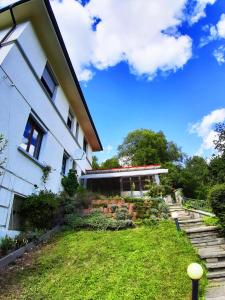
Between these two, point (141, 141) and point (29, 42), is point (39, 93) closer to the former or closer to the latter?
point (29, 42)

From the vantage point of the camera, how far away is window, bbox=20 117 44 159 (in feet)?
29.3

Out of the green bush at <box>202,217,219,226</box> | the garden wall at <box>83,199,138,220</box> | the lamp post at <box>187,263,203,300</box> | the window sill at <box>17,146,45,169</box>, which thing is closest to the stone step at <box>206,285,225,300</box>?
the lamp post at <box>187,263,203,300</box>

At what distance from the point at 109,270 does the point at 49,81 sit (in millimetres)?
9516

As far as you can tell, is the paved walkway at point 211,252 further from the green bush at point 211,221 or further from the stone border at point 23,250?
the stone border at point 23,250

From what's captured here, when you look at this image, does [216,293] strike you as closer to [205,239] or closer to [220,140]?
[205,239]

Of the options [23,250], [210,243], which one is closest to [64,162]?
[23,250]

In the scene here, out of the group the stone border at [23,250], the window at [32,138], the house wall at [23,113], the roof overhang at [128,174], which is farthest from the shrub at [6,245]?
the roof overhang at [128,174]

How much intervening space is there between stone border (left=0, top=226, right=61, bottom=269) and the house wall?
0.88 metres

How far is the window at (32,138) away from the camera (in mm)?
8938

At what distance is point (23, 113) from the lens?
8.21m

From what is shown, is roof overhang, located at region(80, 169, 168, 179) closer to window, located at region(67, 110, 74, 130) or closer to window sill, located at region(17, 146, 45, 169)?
window, located at region(67, 110, 74, 130)

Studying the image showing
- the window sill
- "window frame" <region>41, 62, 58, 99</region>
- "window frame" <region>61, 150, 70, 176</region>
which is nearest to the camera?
the window sill

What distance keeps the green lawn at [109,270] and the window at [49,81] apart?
289 inches

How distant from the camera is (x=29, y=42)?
912 centimetres
